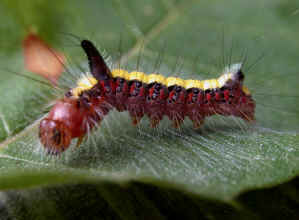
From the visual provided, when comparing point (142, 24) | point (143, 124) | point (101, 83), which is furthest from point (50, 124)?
point (142, 24)

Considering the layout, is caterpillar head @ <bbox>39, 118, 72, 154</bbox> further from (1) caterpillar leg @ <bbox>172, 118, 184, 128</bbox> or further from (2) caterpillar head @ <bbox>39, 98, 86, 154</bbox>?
(1) caterpillar leg @ <bbox>172, 118, 184, 128</bbox>

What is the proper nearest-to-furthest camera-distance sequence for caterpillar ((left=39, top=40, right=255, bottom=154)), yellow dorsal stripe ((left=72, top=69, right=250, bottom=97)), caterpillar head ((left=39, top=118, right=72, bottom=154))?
caterpillar head ((left=39, top=118, right=72, bottom=154)), caterpillar ((left=39, top=40, right=255, bottom=154)), yellow dorsal stripe ((left=72, top=69, right=250, bottom=97))

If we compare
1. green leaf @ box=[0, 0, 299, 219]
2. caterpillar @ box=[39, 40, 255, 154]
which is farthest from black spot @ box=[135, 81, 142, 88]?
green leaf @ box=[0, 0, 299, 219]

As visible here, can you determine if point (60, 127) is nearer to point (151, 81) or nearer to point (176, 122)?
point (151, 81)

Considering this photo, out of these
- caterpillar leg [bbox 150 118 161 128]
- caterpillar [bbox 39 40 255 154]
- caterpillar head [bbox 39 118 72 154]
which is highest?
caterpillar [bbox 39 40 255 154]

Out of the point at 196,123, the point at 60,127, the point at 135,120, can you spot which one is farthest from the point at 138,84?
the point at 60,127

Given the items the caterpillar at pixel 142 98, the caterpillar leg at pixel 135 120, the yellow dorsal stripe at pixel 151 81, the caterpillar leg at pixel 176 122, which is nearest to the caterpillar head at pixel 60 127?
the caterpillar at pixel 142 98

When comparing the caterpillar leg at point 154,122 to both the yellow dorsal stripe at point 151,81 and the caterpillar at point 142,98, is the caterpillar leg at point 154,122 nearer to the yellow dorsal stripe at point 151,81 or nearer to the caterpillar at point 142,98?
the caterpillar at point 142,98
